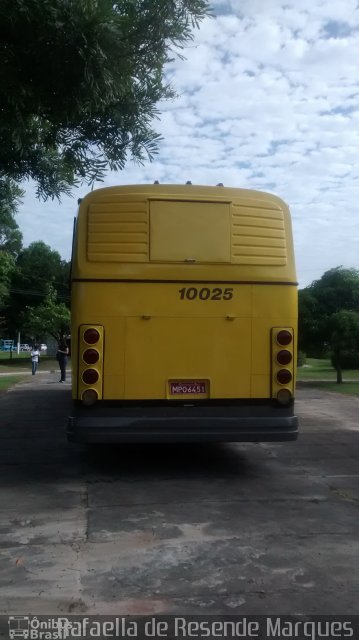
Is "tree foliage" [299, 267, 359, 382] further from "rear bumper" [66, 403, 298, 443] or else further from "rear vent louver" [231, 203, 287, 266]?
"rear bumper" [66, 403, 298, 443]

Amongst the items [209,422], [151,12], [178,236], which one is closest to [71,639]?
[209,422]

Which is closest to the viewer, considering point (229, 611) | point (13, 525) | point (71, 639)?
point (71, 639)

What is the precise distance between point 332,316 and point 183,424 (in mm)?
16309

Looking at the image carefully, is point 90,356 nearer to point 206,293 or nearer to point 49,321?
point 206,293

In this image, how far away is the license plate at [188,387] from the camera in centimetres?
764

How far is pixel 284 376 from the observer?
7773 millimetres

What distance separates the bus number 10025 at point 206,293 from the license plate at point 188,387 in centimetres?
95

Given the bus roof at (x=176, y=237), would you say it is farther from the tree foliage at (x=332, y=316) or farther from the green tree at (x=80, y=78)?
the tree foliage at (x=332, y=316)

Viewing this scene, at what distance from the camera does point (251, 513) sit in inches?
253

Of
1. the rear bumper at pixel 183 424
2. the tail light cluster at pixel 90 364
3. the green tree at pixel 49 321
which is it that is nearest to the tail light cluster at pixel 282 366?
the rear bumper at pixel 183 424

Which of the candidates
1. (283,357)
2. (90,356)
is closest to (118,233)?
(90,356)

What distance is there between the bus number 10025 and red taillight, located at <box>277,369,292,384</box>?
1.04m

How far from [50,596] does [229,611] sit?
1175 millimetres

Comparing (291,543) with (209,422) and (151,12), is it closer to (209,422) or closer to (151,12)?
(209,422)
